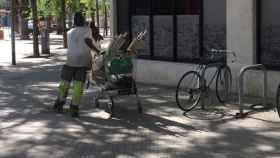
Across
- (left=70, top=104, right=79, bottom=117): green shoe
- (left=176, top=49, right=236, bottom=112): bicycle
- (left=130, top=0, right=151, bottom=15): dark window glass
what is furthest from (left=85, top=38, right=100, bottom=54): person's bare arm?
(left=130, top=0, right=151, bottom=15): dark window glass

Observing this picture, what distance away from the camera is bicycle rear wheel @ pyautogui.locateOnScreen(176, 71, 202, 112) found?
33.9 ft

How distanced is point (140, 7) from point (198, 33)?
202cm

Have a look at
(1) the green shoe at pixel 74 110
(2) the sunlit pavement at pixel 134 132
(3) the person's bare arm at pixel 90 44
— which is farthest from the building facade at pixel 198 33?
(1) the green shoe at pixel 74 110

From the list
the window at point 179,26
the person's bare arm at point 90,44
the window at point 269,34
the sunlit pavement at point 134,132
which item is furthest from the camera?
the window at point 179,26

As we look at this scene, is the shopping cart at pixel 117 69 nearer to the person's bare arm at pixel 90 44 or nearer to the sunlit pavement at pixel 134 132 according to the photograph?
the person's bare arm at pixel 90 44

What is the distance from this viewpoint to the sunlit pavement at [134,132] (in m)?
7.75

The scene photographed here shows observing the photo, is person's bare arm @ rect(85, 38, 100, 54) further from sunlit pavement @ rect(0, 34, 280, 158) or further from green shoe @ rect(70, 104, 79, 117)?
sunlit pavement @ rect(0, 34, 280, 158)

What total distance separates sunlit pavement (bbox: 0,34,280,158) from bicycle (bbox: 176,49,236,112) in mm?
247

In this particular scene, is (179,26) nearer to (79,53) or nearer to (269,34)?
(269,34)

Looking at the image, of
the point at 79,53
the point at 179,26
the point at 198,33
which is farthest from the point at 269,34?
the point at 79,53

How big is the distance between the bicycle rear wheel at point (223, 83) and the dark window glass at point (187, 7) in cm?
240

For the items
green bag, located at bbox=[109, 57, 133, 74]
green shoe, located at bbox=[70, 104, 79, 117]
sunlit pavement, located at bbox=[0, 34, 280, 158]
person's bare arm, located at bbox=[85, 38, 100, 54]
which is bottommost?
sunlit pavement, located at bbox=[0, 34, 280, 158]

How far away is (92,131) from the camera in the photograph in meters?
9.10

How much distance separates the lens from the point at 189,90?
34.0 feet
